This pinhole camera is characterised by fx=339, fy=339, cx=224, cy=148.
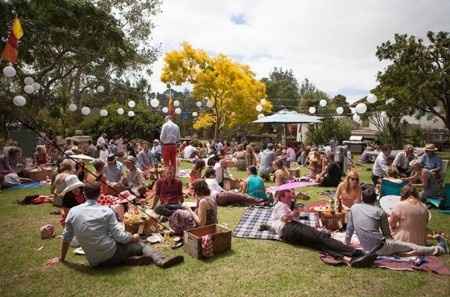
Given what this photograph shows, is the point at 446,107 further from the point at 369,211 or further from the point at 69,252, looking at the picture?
the point at 69,252

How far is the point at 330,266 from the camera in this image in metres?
4.89

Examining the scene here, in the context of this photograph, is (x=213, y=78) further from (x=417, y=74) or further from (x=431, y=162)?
(x=431, y=162)

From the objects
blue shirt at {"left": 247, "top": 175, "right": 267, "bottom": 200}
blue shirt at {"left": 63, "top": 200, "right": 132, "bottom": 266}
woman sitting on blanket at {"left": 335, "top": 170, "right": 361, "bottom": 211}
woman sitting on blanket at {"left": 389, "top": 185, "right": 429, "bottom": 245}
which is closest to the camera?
blue shirt at {"left": 63, "top": 200, "right": 132, "bottom": 266}

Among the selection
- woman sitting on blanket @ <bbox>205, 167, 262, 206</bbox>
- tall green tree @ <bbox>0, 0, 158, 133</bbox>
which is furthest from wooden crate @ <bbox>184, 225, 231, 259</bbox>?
tall green tree @ <bbox>0, 0, 158, 133</bbox>

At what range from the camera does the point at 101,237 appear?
4516 mm

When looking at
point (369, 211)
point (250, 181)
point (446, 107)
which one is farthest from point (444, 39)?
point (369, 211)

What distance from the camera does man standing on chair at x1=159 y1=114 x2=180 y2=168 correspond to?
10.2 metres

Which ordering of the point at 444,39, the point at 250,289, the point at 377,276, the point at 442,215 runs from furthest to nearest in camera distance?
1. the point at 444,39
2. the point at 442,215
3. the point at 377,276
4. the point at 250,289

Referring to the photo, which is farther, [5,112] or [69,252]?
[5,112]

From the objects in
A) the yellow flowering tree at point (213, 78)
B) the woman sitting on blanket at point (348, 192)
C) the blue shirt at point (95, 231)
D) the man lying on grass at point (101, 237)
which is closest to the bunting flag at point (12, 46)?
the man lying on grass at point (101, 237)

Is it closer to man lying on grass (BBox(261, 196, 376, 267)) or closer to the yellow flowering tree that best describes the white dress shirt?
man lying on grass (BBox(261, 196, 376, 267))

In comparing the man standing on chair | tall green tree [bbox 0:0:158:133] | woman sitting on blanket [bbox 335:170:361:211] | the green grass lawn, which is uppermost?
tall green tree [bbox 0:0:158:133]

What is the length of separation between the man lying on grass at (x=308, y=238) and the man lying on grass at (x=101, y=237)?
194cm

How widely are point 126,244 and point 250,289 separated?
1900 millimetres
